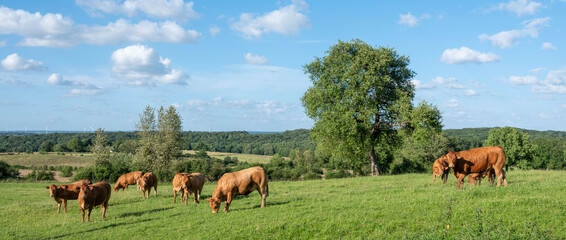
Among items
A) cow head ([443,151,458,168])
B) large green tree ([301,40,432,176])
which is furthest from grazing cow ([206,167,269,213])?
large green tree ([301,40,432,176])

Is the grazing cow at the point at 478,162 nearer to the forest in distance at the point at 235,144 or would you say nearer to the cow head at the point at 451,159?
the cow head at the point at 451,159

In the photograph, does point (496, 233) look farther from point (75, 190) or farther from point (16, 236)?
point (75, 190)

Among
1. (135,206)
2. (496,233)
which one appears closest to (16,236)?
(135,206)

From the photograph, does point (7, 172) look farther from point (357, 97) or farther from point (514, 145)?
point (514, 145)

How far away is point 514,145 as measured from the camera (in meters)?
55.2

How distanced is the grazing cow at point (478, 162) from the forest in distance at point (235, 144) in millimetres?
41315

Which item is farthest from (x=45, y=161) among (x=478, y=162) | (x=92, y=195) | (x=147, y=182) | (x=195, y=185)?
A: (x=478, y=162)

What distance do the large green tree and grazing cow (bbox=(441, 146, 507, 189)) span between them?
12.6m

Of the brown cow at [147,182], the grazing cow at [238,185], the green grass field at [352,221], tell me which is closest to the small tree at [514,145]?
the green grass field at [352,221]

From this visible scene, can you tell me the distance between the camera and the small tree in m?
55.5

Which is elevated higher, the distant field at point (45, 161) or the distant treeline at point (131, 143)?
the distant treeline at point (131, 143)

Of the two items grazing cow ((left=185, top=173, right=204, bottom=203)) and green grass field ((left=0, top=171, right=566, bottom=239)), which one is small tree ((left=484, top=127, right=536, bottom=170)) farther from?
grazing cow ((left=185, top=173, right=204, bottom=203))

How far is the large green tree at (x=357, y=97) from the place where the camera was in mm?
30645

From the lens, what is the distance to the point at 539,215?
1058 cm
